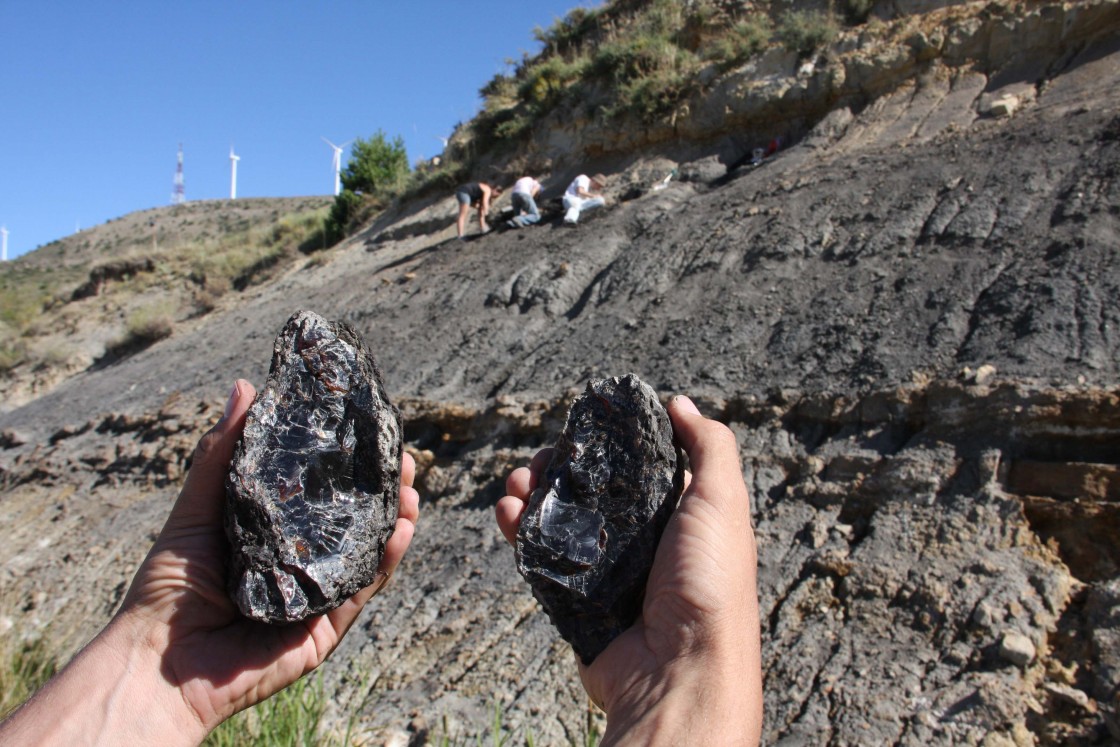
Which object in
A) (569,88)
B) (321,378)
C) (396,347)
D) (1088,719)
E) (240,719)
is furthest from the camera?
(569,88)

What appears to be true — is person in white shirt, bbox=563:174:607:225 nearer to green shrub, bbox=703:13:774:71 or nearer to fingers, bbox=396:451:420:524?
green shrub, bbox=703:13:774:71

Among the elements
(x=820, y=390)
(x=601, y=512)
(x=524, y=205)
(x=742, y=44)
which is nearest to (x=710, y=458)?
(x=601, y=512)

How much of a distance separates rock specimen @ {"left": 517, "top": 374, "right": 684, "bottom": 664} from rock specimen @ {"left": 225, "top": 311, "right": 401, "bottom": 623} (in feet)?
1.82

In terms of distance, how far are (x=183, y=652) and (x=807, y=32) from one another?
1288 centimetres

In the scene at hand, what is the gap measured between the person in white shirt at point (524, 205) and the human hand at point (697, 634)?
33.5ft

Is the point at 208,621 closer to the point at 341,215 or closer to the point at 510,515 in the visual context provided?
the point at 510,515

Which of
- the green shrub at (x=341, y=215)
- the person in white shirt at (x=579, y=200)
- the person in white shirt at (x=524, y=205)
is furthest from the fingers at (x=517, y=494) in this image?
the green shrub at (x=341, y=215)

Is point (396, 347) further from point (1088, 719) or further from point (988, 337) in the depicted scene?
point (1088, 719)

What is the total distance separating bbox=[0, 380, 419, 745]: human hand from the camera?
7.48 ft

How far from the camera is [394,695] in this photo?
4699mm

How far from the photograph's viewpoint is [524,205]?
13.2 m

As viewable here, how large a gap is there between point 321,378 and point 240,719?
6.78 feet

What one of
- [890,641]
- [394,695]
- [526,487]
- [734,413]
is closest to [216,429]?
[526,487]

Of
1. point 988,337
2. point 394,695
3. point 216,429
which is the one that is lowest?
point 394,695
